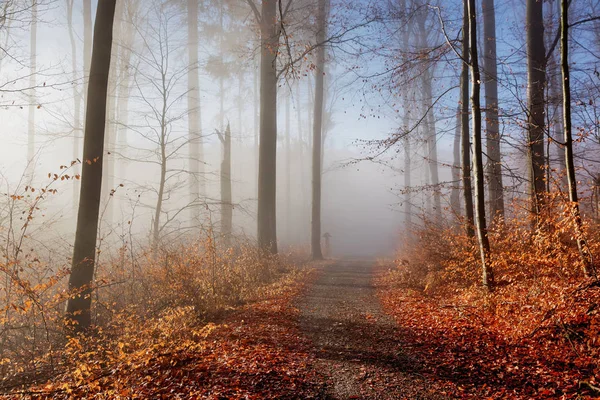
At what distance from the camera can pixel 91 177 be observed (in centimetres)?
651

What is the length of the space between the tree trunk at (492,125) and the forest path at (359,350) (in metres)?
3.88

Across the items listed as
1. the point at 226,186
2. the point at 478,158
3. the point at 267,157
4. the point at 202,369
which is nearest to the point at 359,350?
the point at 202,369

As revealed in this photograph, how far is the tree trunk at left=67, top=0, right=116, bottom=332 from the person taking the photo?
642 cm

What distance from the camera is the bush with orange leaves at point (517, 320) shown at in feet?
12.8

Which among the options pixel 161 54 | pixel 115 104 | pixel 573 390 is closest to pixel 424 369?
pixel 573 390

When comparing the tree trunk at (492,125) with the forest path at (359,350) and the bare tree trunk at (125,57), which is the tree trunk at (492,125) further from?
the bare tree trunk at (125,57)

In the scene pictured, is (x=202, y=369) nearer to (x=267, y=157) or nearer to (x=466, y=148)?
(x=466, y=148)

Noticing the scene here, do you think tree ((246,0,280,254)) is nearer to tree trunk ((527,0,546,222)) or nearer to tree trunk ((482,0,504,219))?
tree trunk ((482,0,504,219))

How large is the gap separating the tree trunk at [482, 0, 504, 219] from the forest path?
12.7 feet

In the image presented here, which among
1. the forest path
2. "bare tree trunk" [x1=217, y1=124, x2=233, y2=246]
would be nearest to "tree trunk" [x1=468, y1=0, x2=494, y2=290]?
the forest path

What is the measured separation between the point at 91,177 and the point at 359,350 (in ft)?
18.2

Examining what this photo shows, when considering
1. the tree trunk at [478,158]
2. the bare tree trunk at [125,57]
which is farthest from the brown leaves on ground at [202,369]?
the bare tree trunk at [125,57]

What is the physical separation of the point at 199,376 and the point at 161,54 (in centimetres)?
1119

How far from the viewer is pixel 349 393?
3.79 meters
